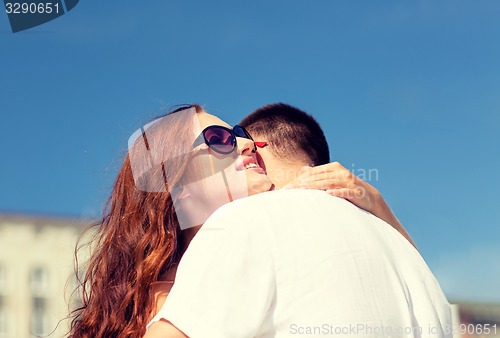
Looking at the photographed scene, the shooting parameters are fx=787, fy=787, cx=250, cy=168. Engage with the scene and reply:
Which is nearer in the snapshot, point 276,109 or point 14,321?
point 276,109

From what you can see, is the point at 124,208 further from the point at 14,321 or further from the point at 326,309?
the point at 14,321

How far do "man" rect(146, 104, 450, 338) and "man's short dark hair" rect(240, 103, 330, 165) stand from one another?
1.91 meters

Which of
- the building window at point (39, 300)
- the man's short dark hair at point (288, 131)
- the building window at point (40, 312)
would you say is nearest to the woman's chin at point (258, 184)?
the man's short dark hair at point (288, 131)

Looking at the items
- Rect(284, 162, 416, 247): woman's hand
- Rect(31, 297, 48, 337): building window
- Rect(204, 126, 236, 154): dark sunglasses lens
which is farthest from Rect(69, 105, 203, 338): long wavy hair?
Rect(31, 297, 48, 337): building window

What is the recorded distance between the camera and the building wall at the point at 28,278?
4412 cm

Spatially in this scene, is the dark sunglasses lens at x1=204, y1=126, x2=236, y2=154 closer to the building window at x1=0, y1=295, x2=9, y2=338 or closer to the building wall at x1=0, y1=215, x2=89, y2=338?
the building wall at x1=0, y1=215, x2=89, y2=338

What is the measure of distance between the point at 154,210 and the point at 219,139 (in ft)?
1.99

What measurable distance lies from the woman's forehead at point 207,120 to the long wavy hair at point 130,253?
0.54 ft

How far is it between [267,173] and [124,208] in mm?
922

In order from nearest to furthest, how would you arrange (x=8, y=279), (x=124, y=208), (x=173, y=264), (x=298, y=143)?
(x=173, y=264)
(x=124, y=208)
(x=298, y=143)
(x=8, y=279)

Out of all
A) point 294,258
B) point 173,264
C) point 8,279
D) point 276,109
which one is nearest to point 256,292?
point 294,258

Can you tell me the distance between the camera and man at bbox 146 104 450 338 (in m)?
2.08

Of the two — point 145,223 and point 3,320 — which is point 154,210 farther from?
point 3,320

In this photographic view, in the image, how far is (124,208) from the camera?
3.36 meters
